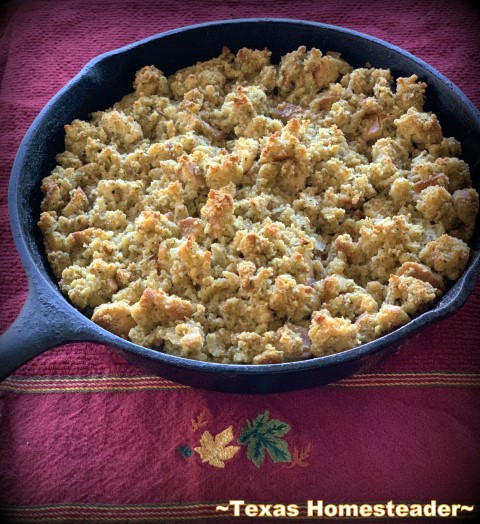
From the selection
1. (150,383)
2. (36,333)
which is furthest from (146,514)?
(36,333)

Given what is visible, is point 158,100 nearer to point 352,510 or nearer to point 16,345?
point 16,345

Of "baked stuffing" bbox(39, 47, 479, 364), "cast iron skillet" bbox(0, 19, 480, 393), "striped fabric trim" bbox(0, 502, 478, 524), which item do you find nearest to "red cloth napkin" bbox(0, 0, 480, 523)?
"striped fabric trim" bbox(0, 502, 478, 524)

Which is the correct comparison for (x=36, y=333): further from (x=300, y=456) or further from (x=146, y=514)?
(x=300, y=456)

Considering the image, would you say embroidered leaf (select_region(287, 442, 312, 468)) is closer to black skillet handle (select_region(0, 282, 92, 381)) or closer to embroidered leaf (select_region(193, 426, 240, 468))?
embroidered leaf (select_region(193, 426, 240, 468))

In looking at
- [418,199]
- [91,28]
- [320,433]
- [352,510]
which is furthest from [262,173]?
[91,28]

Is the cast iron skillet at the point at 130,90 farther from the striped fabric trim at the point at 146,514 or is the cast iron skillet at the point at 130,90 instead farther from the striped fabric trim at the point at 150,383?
the striped fabric trim at the point at 146,514

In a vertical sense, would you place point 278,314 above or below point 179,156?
below
